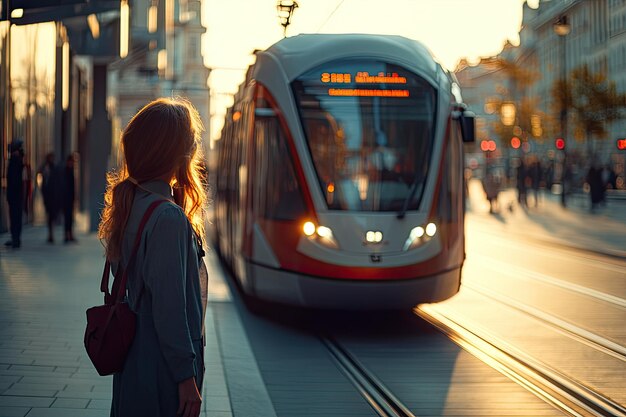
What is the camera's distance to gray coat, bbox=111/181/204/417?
3.33m

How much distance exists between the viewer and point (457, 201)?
1137 cm

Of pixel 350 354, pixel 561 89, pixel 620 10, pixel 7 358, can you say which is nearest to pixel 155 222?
pixel 7 358

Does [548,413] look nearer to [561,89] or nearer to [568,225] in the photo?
[568,225]

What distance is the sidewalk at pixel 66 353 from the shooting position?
6754 mm

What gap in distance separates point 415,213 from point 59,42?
21528 millimetres

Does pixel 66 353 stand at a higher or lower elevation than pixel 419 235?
lower

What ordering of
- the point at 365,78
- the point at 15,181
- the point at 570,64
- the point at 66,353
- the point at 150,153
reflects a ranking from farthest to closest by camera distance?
1. the point at 570,64
2. the point at 15,181
3. the point at 365,78
4. the point at 66,353
5. the point at 150,153

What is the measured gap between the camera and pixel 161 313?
3.33 metres

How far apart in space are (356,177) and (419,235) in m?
0.82

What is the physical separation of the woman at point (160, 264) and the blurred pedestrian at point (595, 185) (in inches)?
1527

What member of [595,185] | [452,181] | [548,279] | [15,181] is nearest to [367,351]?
[452,181]

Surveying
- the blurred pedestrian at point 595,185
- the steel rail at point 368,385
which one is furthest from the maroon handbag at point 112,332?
the blurred pedestrian at point 595,185

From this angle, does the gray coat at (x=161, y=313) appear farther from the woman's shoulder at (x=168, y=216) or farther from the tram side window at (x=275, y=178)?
the tram side window at (x=275, y=178)

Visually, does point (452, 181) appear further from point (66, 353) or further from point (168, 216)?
point (168, 216)
